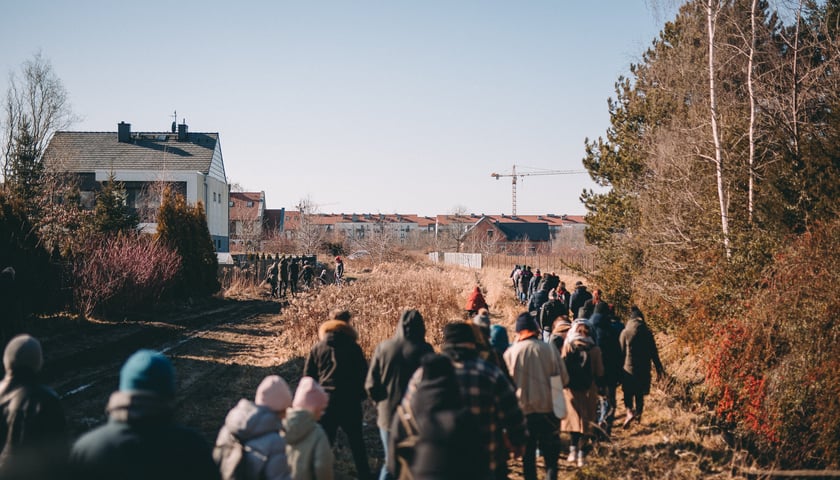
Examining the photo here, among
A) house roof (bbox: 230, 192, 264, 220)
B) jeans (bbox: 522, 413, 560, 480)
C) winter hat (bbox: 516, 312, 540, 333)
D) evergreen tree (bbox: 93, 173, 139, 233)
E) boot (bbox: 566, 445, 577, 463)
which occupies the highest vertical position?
house roof (bbox: 230, 192, 264, 220)

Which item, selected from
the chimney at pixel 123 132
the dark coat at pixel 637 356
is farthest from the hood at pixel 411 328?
the chimney at pixel 123 132

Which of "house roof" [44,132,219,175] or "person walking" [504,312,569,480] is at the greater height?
"house roof" [44,132,219,175]

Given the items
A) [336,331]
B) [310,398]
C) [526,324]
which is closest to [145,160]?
[336,331]

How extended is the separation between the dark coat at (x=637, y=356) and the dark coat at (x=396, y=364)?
446 cm

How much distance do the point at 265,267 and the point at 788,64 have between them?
1159 inches

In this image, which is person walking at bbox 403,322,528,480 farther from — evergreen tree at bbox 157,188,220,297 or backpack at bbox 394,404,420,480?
evergreen tree at bbox 157,188,220,297

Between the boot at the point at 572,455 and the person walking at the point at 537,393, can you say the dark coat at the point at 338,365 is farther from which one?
the boot at the point at 572,455

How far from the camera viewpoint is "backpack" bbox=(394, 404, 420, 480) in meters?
4.14

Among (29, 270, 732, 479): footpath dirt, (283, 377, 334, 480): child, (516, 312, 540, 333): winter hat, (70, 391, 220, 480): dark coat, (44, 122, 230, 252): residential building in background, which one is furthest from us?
(44, 122, 230, 252): residential building in background

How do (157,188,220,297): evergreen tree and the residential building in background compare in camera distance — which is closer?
(157,188,220,297): evergreen tree

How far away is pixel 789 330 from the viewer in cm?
956

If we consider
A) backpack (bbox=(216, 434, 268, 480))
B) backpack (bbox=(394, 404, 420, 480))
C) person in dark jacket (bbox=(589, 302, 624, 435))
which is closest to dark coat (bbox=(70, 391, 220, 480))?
backpack (bbox=(216, 434, 268, 480))

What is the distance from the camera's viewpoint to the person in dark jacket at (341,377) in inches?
250

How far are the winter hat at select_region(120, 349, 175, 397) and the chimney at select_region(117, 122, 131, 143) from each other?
48.1 m
